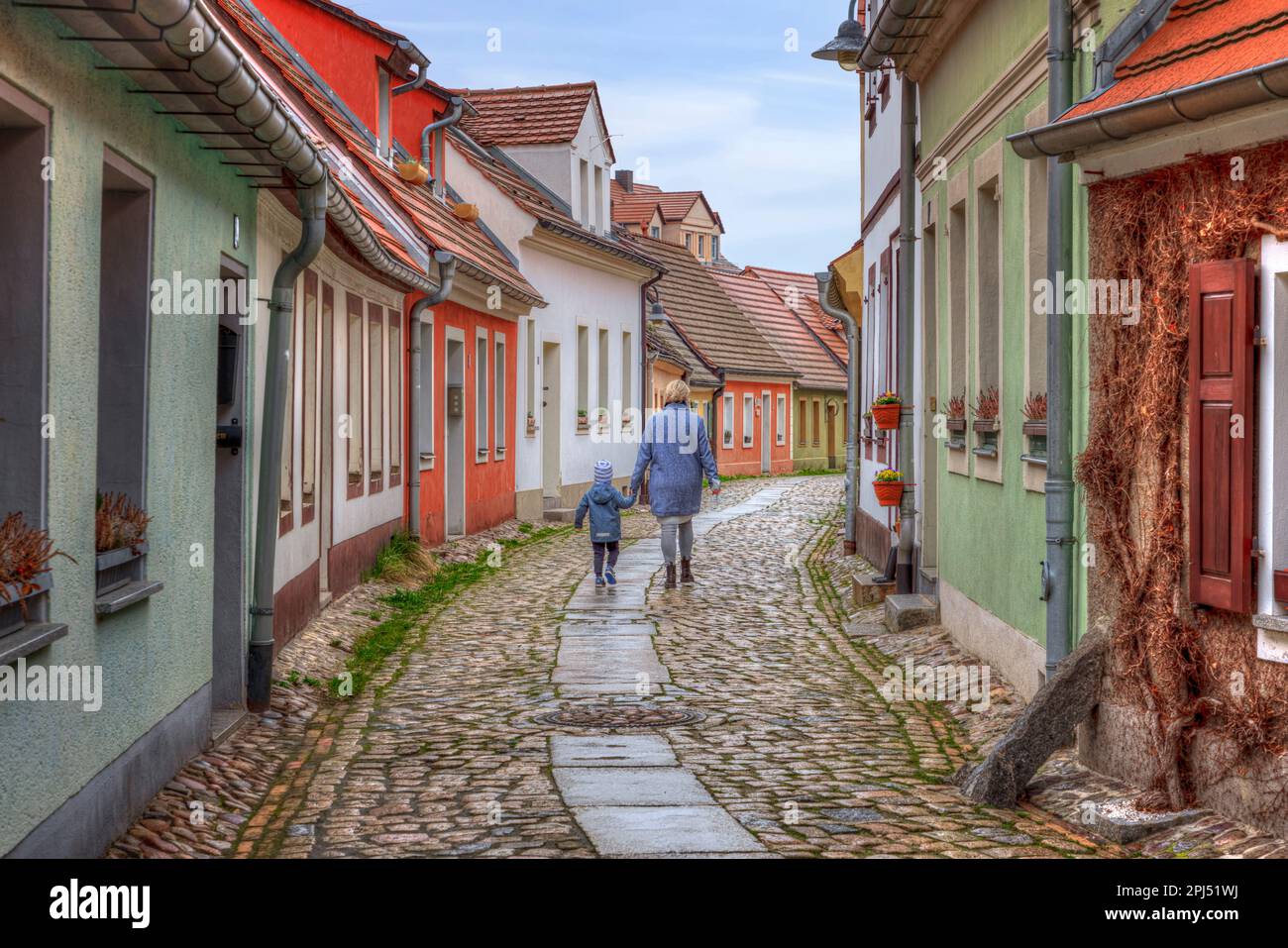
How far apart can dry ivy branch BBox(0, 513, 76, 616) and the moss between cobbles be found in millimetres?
5178

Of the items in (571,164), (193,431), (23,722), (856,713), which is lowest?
(856,713)

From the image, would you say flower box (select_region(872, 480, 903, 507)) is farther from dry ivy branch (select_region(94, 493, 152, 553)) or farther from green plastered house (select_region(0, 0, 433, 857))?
dry ivy branch (select_region(94, 493, 152, 553))

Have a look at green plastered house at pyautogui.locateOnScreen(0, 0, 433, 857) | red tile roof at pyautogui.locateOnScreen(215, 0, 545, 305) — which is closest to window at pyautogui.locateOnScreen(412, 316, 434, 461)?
red tile roof at pyautogui.locateOnScreen(215, 0, 545, 305)

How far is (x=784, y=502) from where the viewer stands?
32875 mm

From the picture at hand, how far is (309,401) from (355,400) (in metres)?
2.68

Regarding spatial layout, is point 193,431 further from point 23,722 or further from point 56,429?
point 23,722

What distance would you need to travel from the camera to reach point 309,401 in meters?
12.8

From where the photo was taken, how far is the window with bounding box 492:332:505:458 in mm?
24500

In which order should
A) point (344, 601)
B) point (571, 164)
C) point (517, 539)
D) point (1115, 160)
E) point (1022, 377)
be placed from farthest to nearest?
point (571, 164) → point (517, 539) → point (344, 601) → point (1022, 377) → point (1115, 160)

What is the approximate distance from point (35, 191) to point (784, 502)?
27.9 metres

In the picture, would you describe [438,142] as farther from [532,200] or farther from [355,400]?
[355,400]

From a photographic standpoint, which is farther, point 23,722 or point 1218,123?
point 1218,123

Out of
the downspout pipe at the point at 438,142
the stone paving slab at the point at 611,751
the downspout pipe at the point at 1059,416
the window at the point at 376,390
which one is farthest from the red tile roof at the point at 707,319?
the downspout pipe at the point at 1059,416

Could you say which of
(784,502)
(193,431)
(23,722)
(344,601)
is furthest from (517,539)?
(23,722)
